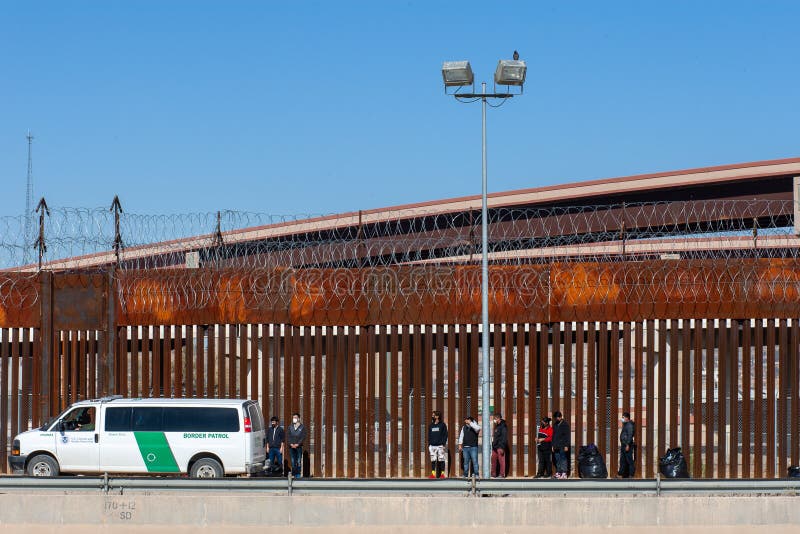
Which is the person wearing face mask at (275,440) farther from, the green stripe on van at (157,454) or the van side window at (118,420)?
the van side window at (118,420)

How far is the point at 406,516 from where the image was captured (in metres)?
15.9

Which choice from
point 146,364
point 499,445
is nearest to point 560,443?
point 499,445

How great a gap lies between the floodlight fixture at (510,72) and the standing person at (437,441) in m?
6.97

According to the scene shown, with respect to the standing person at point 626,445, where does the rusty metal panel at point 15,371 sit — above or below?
above

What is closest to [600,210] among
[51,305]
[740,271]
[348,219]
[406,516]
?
[348,219]

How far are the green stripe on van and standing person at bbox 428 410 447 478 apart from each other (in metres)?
4.99

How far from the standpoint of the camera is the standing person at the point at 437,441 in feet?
72.8

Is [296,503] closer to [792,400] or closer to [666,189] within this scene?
[792,400]

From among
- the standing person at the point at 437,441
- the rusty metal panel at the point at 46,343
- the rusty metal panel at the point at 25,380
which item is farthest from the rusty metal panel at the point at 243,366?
the rusty metal panel at the point at 25,380

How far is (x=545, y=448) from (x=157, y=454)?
7479mm

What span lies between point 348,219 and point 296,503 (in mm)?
31507

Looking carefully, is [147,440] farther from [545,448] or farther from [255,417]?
[545,448]

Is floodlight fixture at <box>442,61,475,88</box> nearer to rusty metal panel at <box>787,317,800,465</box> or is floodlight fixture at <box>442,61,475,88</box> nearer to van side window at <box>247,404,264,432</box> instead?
van side window at <box>247,404,264,432</box>

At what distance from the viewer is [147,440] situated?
20.8m
